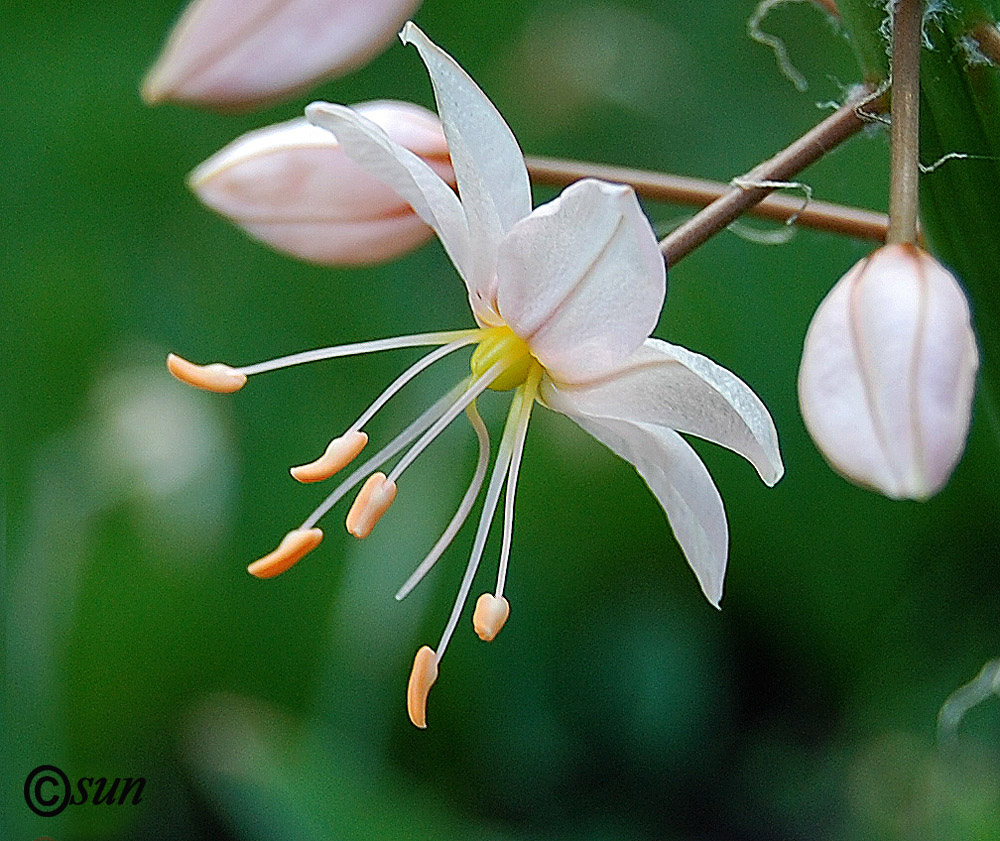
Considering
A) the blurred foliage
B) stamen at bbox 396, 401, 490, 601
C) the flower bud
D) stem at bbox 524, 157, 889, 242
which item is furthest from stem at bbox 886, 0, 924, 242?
the blurred foliage

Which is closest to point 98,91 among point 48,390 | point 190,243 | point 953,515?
point 190,243

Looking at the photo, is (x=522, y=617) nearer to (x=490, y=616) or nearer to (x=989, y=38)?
(x=490, y=616)

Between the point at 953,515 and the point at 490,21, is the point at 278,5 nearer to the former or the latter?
the point at 953,515

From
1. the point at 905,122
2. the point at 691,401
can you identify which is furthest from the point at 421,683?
the point at 905,122

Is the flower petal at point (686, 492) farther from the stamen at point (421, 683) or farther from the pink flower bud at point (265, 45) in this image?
the pink flower bud at point (265, 45)

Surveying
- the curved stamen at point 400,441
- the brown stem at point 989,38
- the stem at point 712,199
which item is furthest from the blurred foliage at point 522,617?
the brown stem at point 989,38
